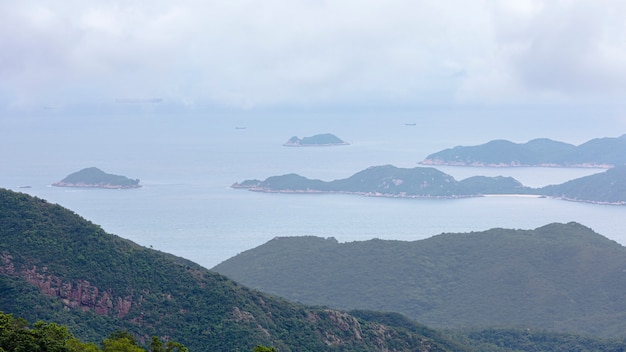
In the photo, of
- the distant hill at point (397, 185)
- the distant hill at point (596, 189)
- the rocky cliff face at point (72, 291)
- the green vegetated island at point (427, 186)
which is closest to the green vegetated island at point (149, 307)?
the rocky cliff face at point (72, 291)

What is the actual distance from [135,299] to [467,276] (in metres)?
43.9

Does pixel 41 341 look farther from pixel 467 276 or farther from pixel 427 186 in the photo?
pixel 427 186

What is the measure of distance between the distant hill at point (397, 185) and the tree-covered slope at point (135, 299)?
124 m

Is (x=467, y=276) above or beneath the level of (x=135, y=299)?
beneath

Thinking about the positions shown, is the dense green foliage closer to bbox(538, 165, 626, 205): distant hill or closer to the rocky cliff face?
the rocky cliff face

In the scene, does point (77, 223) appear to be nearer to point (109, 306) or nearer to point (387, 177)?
point (109, 306)

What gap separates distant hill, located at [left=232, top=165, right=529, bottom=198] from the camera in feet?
573

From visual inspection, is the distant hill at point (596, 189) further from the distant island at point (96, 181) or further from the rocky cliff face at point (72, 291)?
the rocky cliff face at point (72, 291)

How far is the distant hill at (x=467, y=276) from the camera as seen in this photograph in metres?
74.6

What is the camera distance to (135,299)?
4488cm

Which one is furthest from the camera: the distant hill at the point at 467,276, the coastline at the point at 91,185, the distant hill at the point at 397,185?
the distant hill at the point at 397,185

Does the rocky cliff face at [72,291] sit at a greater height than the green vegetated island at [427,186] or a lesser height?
lesser

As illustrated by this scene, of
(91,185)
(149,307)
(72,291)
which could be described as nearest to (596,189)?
(91,185)

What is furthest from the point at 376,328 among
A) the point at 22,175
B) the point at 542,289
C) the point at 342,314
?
the point at 22,175
